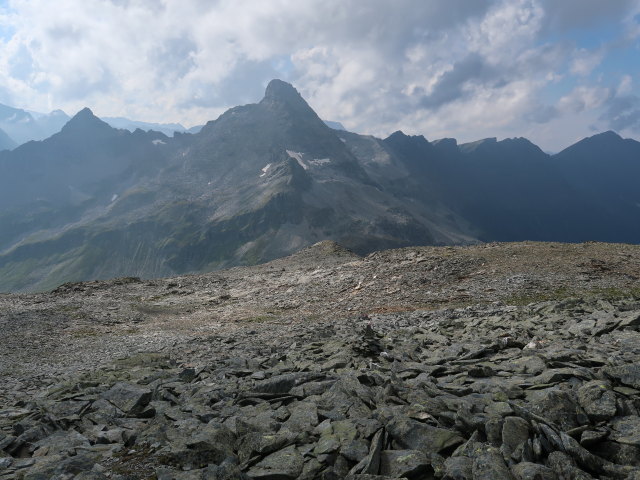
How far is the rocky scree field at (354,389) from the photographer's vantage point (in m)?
9.14

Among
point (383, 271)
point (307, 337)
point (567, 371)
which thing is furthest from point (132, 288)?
point (567, 371)

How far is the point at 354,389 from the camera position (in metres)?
13.2

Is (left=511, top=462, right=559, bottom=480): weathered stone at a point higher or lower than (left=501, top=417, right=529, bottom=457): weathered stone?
lower

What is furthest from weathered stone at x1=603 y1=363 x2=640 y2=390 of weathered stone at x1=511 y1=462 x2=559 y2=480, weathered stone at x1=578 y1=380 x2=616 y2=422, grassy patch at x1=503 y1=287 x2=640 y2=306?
grassy patch at x1=503 y1=287 x2=640 y2=306

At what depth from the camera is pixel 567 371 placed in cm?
1252

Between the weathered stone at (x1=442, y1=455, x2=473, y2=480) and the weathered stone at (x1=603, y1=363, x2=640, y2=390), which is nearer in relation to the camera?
the weathered stone at (x1=442, y1=455, x2=473, y2=480)

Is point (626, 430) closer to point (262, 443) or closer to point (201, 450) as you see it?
point (262, 443)

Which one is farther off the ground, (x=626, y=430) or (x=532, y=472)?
(x=532, y=472)

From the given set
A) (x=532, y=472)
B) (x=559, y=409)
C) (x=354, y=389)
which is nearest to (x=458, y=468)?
(x=532, y=472)

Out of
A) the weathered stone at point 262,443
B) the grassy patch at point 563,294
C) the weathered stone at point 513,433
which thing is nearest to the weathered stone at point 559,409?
the weathered stone at point 513,433

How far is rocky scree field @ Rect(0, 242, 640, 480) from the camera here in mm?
9141

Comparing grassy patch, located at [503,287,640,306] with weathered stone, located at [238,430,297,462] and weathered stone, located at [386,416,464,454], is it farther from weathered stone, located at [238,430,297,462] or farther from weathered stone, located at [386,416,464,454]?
weathered stone, located at [238,430,297,462]

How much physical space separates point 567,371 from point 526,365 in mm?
2005

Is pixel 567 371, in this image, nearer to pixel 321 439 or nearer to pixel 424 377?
pixel 424 377
